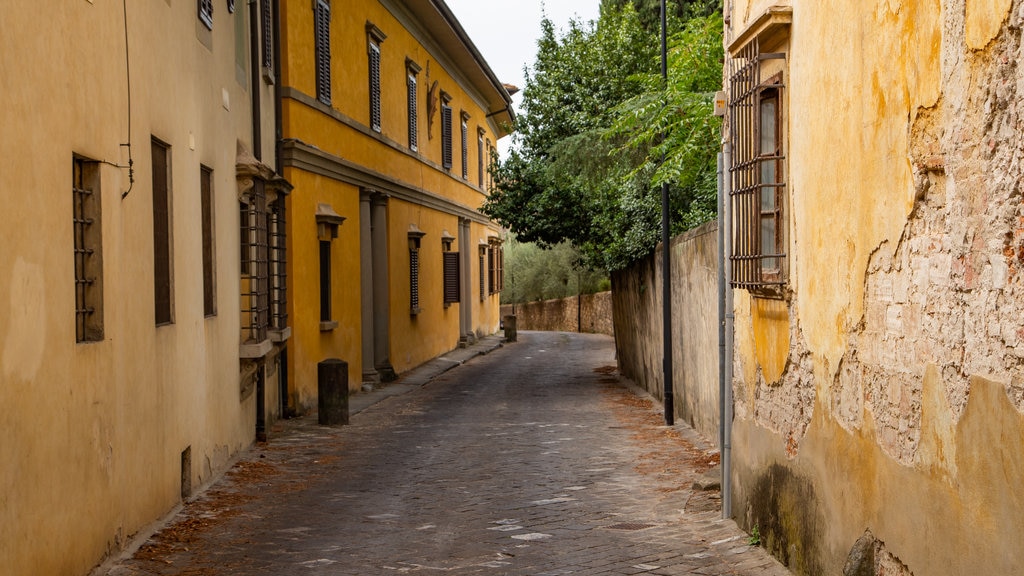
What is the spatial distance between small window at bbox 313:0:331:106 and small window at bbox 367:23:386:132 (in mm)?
2989

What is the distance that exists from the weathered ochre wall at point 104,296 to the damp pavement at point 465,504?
22.6 inches

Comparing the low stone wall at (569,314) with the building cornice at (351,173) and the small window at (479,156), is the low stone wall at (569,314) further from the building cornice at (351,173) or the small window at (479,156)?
the building cornice at (351,173)

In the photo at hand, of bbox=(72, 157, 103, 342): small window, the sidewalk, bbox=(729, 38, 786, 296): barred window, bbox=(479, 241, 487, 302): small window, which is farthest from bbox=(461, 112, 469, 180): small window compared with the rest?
bbox=(72, 157, 103, 342): small window

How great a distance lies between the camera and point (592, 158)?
2036 cm

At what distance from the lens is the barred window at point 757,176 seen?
774cm

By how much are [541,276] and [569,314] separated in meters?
2.52

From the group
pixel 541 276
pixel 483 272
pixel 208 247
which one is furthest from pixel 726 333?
pixel 541 276

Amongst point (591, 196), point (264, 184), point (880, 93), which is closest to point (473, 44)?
point (591, 196)

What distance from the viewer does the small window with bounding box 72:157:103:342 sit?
733 cm

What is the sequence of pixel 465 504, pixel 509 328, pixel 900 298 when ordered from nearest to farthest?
pixel 900 298 → pixel 465 504 → pixel 509 328

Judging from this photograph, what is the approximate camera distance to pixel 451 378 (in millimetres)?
24406

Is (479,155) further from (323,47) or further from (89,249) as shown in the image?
(89,249)

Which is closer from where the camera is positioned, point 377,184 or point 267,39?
point 267,39

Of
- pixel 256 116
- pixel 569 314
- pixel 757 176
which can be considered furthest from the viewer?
pixel 569 314
